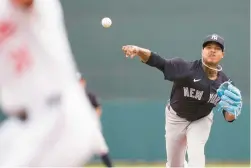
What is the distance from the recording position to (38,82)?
334cm

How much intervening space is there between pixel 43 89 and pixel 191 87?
3609mm

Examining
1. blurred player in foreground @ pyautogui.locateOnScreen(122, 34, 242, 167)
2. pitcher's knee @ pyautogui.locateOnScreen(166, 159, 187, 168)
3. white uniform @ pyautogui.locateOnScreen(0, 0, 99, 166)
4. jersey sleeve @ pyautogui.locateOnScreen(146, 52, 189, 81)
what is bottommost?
pitcher's knee @ pyautogui.locateOnScreen(166, 159, 187, 168)

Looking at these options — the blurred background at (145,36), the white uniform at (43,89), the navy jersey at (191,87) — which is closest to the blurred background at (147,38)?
the blurred background at (145,36)

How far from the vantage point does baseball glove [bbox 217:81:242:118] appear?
262 inches

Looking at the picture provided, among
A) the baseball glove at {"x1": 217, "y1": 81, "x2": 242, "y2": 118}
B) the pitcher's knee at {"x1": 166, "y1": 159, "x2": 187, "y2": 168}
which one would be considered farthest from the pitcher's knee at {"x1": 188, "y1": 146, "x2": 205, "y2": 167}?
the baseball glove at {"x1": 217, "y1": 81, "x2": 242, "y2": 118}

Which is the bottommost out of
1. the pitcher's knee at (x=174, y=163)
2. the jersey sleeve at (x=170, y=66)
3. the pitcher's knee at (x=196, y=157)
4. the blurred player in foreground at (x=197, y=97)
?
the pitcher's knee at (x=174, y=163)

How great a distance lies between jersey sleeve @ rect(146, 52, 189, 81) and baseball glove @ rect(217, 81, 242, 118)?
372 millimetres

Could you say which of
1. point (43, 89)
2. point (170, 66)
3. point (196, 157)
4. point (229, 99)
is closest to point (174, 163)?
point (196, 157)

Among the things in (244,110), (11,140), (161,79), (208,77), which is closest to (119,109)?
(161,79)

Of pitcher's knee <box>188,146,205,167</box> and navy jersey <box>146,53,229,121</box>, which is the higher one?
navy jersey <box>146,53,229,121</box>

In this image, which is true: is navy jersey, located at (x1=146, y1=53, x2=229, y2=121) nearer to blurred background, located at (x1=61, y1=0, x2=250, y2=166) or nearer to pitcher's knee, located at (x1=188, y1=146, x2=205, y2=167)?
pitcher's knee, located at (x1=188, y1=146, x2=205, y2=167)

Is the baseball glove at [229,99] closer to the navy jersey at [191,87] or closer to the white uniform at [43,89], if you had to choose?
the navy jersey at [191,87]

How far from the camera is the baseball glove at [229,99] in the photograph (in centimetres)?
665

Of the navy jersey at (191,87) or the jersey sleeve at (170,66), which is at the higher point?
the jersey sleeve at (170,66)
